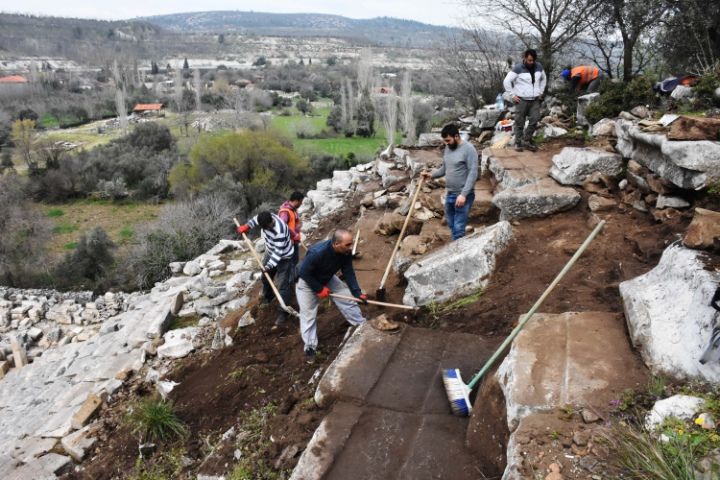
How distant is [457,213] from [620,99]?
3.91 meters

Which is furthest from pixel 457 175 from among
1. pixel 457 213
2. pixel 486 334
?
pixel 486 334

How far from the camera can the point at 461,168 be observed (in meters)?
6.32

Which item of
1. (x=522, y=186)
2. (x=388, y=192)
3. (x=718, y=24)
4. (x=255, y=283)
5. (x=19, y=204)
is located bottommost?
(x=19, y=204)

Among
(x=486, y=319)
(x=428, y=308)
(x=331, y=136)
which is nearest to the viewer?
(x=486, y=319)

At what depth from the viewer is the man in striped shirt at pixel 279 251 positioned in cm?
637

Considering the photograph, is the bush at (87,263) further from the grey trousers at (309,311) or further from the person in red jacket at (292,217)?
the grey trousers at (309,311)

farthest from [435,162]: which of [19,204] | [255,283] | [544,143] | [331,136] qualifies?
[331,136]

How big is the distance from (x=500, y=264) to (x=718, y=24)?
7156mm

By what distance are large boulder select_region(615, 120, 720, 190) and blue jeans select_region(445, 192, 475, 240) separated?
207 centimetres

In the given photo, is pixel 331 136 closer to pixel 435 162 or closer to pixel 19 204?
pixel 19 204

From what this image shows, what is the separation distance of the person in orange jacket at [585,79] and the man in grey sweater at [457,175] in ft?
17.4

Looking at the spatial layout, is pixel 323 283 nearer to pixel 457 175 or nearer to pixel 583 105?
pixel 457 175

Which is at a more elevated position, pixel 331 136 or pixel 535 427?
pixel 535 427

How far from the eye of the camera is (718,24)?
9.27 metres
